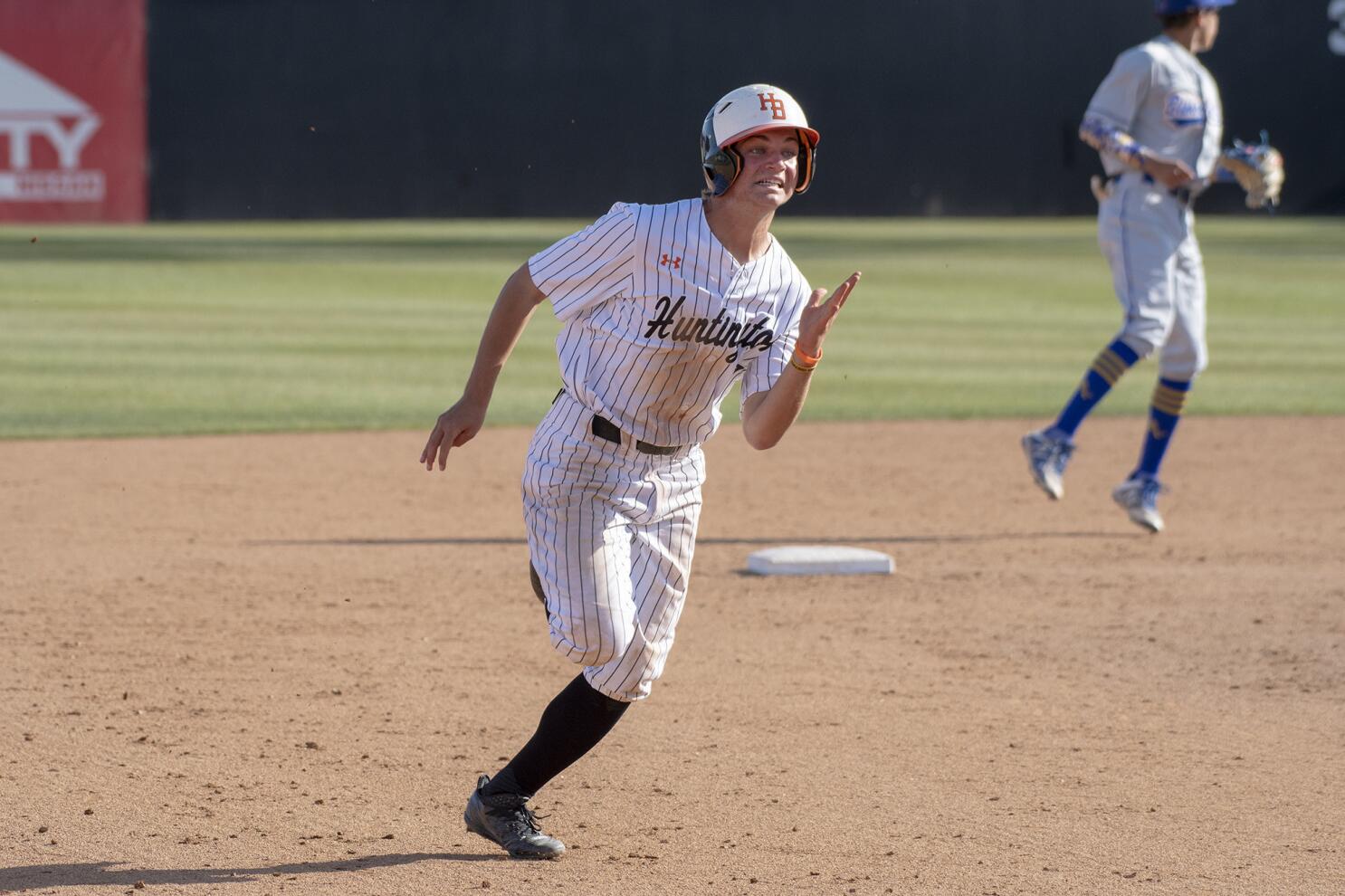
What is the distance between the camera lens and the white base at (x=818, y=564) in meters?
6.64

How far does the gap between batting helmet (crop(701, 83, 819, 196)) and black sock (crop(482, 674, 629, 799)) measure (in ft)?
3.52

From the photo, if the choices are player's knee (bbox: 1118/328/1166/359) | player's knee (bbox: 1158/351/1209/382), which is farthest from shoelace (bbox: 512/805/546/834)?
player's knee (bbox: 1158/351/1209/382)

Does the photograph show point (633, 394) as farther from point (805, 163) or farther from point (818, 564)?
point (818, 564)

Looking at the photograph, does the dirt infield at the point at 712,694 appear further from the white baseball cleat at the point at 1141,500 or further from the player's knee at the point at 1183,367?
the player's knee at the point at 1183,367

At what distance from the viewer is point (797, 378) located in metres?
3.54

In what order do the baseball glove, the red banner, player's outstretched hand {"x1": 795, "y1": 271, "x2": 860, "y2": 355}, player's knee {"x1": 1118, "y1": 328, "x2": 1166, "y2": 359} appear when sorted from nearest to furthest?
player's outstretched hand {"x1": 795, "y1": 271, "x2": 860, "y2": 355}
player's knee {"x1": 1118, "y1": 328, "x2": 1166, "y2": 359}
the baseball glove
the red banner

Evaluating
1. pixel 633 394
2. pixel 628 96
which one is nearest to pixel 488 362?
pixel 633 394

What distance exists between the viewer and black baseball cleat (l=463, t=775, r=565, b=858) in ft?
12.0

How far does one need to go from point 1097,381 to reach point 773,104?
13.6ft

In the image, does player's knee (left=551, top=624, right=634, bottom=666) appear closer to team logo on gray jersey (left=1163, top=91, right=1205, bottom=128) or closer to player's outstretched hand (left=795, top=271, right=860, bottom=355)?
player's outstretched hand (left=795, top=271, right=860, bottom=355)

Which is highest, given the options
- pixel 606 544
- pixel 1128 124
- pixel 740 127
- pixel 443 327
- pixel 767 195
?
pixel 740 127

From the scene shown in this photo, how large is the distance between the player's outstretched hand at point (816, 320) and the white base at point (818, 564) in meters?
3.17

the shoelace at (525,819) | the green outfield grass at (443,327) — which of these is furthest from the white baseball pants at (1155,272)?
the shoelace at (525,819)

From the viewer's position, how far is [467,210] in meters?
27.3
